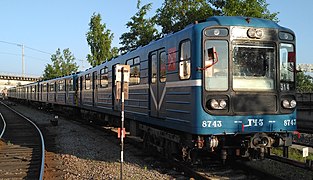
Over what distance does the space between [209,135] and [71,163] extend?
4238 millimetres

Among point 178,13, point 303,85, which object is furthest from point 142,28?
point 303,85

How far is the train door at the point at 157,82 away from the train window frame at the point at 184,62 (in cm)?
96

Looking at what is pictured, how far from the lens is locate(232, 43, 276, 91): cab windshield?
280 inches

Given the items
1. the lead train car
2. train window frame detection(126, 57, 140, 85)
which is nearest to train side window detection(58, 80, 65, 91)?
train window frame detection(126, 57, 140, 85)

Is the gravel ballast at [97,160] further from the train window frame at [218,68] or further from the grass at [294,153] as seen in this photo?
the grass at [294,153]

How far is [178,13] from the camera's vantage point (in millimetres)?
25812

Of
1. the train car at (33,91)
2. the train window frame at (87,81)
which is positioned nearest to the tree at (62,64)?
the train car at (33,91)

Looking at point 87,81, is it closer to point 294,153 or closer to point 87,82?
point 87,82

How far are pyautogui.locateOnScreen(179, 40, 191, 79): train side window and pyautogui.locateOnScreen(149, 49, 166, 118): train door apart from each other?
96cm

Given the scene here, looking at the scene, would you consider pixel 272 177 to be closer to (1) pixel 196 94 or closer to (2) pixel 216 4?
(1) pixel 196 94

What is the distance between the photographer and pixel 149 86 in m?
9.51

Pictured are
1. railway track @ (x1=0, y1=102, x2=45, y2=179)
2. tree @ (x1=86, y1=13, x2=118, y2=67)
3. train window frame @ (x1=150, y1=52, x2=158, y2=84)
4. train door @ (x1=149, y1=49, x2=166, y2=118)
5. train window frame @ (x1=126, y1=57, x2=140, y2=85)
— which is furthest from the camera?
tree @ (x1=86, y1=13, x2=118, y2=67)

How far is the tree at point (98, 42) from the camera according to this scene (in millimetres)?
35406

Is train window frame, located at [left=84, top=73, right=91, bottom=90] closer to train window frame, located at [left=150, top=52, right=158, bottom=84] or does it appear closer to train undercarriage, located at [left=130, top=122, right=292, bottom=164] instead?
train window frame, located at [left=150, top=52, right=158, bottom=84]
